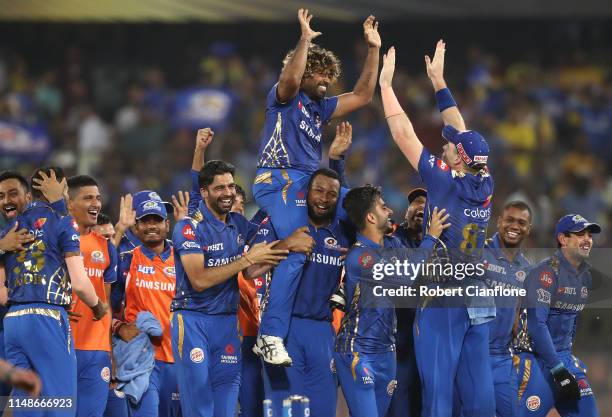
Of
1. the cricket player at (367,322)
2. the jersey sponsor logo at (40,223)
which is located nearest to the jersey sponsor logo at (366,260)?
the cricket player at (367,322)

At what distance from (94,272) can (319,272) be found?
2132mm

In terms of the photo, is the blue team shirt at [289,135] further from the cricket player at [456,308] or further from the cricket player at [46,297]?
the cricket player at [46,297]

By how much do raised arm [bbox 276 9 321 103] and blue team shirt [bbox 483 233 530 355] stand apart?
7.95 ft

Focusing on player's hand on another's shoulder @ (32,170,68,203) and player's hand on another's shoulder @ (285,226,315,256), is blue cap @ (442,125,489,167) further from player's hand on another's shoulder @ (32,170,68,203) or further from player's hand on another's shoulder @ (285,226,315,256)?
player's hand on another's shoulder @ (32,170,68,203)

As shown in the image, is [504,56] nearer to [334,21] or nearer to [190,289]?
[334,21]

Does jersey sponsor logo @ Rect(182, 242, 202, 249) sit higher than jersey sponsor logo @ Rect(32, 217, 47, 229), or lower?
lower

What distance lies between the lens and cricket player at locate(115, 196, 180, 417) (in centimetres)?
1006

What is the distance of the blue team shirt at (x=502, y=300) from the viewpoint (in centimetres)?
984

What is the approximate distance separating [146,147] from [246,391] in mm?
10455

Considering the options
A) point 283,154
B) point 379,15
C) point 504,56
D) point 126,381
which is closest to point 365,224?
point 283,154

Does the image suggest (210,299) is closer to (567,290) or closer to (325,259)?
(325,259)

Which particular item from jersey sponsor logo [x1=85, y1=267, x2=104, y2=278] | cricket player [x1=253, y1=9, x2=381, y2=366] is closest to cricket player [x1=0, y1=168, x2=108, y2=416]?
jersey sponsor logo [x1=85, y1=267, x2=104, y2=278]

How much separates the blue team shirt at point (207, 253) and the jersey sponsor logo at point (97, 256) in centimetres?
90

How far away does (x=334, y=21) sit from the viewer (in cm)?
1947
